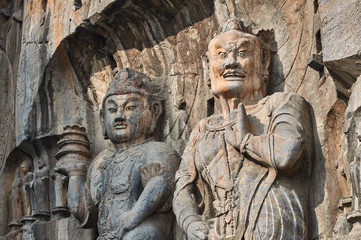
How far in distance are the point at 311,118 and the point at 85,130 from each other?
2.94 m

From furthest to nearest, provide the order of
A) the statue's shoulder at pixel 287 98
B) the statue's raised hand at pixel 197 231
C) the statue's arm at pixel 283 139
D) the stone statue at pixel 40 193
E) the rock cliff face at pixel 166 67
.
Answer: the stone statue at pixel 40 193 → the statue's shoulder at pixel 287 98 → the statue's raised hand at pixel 197 231 → the statue's arm at pixel 283 139 → the rock cliff face at pixel 166 67

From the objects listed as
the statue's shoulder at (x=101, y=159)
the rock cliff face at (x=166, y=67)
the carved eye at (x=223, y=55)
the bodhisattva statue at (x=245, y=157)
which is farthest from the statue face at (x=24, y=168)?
the carved eye at (x=223, y=55)

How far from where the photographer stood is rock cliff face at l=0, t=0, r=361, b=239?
9.36 meters

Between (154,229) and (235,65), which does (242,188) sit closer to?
(235,65)

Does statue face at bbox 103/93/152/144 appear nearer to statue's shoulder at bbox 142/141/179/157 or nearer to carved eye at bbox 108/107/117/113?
carved eye at bbox 108/107/117/113

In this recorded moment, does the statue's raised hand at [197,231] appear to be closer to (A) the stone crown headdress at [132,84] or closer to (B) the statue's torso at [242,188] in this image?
(B) the statue's torso at [242,188]

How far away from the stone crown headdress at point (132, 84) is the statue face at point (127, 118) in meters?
0.05

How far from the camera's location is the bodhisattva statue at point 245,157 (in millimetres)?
9453

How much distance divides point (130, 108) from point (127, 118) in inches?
4.4

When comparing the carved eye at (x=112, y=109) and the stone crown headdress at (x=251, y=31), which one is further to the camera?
the carved eye at (x=112, y=109)

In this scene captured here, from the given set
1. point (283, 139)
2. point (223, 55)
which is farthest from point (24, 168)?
point (283, 139)

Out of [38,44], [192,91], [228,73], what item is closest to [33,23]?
[38,44]

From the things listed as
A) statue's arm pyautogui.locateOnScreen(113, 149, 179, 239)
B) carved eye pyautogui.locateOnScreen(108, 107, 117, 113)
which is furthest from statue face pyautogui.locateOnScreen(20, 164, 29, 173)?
statue's arm pyautogui.locateOnScreen(113, 149, 179, 239)

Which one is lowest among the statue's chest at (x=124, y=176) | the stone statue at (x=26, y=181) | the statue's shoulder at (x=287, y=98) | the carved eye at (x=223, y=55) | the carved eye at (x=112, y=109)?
the statue's chest at (x=124, y=176)
